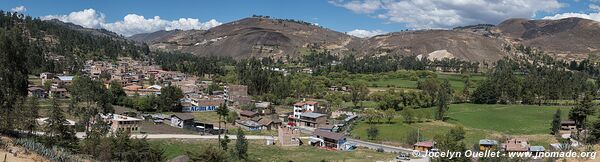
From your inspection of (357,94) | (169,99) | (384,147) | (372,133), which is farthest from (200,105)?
(384,147)

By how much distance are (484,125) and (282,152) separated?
31450 mm

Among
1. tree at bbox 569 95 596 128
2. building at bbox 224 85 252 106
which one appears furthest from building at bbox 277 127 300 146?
building at bbox 224 85 252 106

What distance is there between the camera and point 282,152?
47.6 m

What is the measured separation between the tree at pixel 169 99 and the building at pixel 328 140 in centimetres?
2831

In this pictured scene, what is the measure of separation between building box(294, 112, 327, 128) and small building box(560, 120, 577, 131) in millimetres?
29190

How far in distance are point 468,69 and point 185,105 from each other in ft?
340

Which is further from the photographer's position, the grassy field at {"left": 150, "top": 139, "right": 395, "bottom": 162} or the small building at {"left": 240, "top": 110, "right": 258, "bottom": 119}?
the small building at {"left": 240, "top": 110, "right": 258, "bottom": 119}

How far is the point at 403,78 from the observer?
13438 cm

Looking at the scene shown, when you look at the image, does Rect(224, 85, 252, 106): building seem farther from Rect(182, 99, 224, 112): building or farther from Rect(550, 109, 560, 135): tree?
Rect(550, 109, 560, 135): tree

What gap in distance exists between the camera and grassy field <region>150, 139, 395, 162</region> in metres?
43.9

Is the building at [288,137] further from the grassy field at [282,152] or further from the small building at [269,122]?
the small building at [269,122]

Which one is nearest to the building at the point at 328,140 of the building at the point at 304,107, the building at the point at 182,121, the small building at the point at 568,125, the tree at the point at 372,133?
the tree at the point at 372,133

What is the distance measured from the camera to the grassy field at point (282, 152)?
144ft

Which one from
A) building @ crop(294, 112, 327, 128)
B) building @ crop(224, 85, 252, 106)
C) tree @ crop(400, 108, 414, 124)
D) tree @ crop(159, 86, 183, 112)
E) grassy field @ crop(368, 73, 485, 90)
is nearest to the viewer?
tree @ crop(400, 108, 414, 124)
